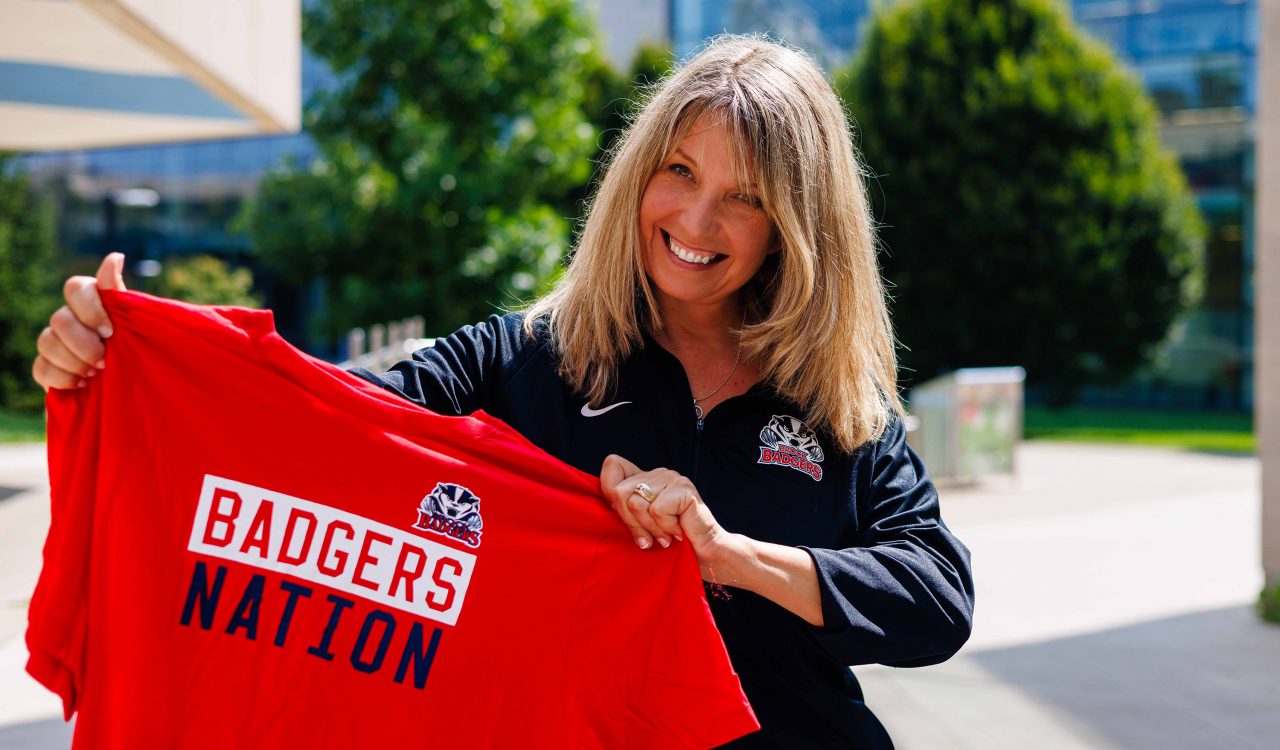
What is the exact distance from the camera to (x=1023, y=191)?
23141mm

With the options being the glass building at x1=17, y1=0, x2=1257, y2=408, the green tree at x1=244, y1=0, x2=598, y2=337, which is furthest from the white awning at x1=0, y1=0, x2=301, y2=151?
the glass building at x1=17, y1=0, x2=1257, y2=408

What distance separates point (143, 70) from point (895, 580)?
11.1 m

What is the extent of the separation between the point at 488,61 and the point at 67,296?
1599 centimetres

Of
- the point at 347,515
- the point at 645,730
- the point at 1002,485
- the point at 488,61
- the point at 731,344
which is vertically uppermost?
the point at 488,61

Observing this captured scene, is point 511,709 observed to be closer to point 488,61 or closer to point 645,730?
point 645,730

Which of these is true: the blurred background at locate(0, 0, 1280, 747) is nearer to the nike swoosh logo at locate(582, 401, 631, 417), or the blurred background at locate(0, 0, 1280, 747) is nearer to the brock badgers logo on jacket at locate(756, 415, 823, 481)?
the nike swoosh logo at locate(582, 401, 631, 417)

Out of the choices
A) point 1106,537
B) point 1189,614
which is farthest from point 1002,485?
point 1189,614

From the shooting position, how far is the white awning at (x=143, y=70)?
27.1 ft

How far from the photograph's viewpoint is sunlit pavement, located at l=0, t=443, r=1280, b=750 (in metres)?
5.54

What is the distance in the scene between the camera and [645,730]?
78.2 inches

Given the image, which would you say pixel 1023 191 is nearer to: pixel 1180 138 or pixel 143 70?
pixel 1180 138

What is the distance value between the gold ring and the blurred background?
2.50 ft

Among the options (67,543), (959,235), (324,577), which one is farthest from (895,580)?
(959,235)

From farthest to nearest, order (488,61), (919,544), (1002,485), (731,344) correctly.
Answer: (488,61) → (1002,485) → (731,344) → (919,544)
